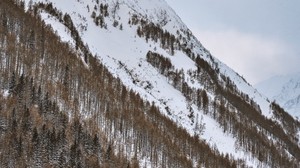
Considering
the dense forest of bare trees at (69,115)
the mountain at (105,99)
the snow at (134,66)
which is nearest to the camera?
the dense forest of bare trees at (69,115)

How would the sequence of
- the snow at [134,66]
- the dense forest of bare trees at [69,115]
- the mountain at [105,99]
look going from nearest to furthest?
the dense forest of bare trees at [69,115]
the mountain at [105,99]
the snow at [134,66]

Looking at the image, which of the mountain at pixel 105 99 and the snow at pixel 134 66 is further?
the snow at pixel 134 66

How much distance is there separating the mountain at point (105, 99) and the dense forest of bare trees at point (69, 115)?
0.27 m

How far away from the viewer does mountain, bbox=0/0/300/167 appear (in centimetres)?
8119

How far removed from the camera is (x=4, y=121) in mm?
75625

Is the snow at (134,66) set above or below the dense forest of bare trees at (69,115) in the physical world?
above

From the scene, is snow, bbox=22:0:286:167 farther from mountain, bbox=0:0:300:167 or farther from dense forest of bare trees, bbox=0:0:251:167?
dense forest of bare trees, bbox=0:0:251:167

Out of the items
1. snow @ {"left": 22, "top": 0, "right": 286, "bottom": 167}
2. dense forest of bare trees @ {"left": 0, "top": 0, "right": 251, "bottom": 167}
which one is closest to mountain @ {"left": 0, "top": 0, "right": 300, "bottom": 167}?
dense forest of bare trees @ {"left": 0, "top": 0, "right": 251, "bottom": 167}

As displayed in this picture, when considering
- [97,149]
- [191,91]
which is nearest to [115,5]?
[191,91]

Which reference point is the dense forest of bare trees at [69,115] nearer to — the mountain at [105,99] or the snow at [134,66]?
the mountain at [105,99]

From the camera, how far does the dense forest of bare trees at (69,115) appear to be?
75688mm

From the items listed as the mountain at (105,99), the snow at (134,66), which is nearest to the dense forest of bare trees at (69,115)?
the mountain at (105,99)

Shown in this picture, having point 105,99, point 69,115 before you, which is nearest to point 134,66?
point 105,99

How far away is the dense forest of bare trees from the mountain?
27cm
